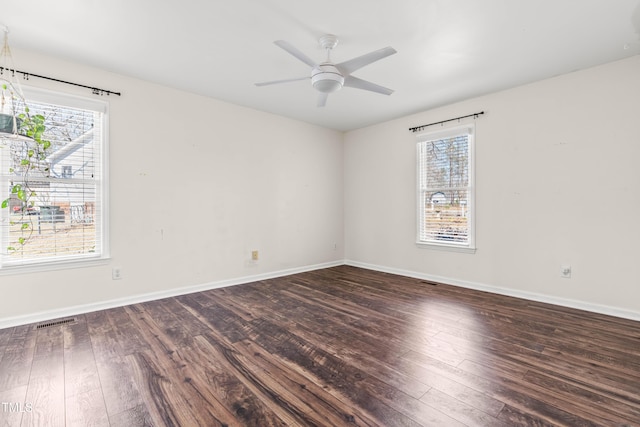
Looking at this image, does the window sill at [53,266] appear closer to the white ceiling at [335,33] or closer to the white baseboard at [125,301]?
the white baseboard at [125,301]

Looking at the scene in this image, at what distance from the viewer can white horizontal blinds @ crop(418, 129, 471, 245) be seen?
4227 mm

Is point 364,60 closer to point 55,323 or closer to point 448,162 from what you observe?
point 448,162

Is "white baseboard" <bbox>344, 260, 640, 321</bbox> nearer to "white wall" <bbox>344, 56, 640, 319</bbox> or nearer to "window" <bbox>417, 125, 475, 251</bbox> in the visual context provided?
"white wall" <bbox>344, 56, 640, 319</bbox>

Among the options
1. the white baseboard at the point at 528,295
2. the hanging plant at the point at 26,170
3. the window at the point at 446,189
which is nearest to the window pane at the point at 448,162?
the window at the point at 446,189

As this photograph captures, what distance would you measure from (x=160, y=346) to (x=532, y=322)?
3.41 m

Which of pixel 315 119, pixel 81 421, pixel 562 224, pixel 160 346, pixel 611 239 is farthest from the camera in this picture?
pixel 315 119

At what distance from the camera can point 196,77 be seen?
3.44m

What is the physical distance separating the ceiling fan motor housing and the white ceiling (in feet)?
1.06

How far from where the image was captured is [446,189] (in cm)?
439

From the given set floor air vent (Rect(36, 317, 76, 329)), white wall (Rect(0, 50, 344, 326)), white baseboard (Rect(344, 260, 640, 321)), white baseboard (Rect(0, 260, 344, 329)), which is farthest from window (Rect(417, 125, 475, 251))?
floor air vent (Rect(36, 317, 76, 329))

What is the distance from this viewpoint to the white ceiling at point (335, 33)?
2.26 meters

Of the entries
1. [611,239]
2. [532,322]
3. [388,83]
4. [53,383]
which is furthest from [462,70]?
[53,383]

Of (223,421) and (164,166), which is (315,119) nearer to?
(164,166)

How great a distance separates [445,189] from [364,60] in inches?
106
